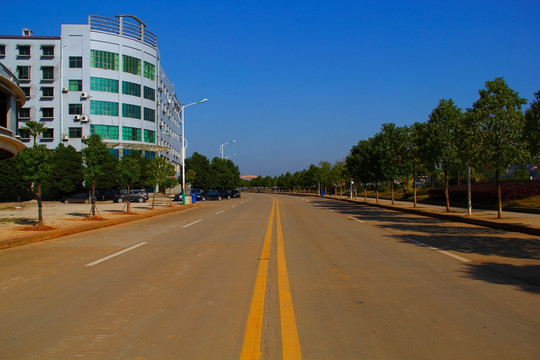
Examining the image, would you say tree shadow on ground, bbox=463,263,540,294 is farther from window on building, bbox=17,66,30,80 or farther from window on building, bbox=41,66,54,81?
window on building, bbox=17,66,30,80

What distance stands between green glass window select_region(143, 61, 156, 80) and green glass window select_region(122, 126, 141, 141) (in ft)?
28.5

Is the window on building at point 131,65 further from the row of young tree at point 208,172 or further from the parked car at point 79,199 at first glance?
the row of young tree at point 208,172

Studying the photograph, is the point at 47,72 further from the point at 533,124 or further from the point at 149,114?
the point at 533,124

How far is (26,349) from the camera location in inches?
168

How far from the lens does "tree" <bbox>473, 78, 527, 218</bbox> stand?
57.5 feet

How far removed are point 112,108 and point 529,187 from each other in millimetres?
50101

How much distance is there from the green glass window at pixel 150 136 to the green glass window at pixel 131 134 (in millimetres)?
1857

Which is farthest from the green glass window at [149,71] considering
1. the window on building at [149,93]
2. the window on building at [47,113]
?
the window on building at [47,113]

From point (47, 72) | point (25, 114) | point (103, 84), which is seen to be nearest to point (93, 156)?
point (103, 84)

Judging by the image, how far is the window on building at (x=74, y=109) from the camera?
56938 mm

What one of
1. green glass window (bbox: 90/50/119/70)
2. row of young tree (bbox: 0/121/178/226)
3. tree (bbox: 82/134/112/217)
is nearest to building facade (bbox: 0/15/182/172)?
green glass window (bbox: 90/50/119/70)

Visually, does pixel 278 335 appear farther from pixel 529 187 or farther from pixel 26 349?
pixel 529 187

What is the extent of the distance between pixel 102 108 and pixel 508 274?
57.4 metres

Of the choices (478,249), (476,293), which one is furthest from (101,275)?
(478,249)
